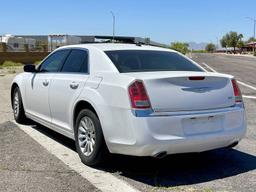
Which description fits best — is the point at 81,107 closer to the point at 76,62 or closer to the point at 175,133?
the point at 76,62

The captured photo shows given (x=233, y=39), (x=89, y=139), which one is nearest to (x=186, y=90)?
(x=89, y=139)

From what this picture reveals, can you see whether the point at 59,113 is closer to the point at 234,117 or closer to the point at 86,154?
the point at 86,154

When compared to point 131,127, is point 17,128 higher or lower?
lower

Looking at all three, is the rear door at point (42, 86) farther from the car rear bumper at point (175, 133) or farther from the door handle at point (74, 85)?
the car rear bumper at point (175, 133)

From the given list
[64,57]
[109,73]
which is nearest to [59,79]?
[64,57]

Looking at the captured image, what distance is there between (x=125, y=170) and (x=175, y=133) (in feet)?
3.09

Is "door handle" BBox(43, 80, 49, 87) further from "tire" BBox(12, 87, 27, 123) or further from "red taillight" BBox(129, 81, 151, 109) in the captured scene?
"red taillight" BBox(129, 81, 151, 109)

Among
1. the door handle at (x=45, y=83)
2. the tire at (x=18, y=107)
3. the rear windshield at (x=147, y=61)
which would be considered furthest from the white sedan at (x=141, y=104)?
the tire at (x=18, y=107)

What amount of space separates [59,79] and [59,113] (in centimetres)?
49

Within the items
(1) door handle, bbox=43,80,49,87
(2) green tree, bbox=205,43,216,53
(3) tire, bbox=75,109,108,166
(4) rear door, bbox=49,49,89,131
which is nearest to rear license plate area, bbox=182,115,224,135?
(3) tire, bbox=75,109,108,166

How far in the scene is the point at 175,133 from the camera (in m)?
5.09

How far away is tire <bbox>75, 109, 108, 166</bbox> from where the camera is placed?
18.1 feet

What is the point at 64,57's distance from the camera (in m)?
6.93

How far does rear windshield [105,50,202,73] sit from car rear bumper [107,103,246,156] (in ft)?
2.84
